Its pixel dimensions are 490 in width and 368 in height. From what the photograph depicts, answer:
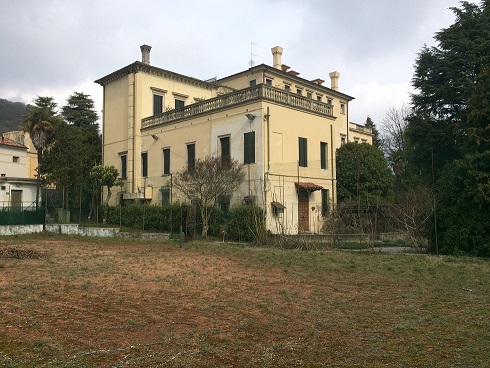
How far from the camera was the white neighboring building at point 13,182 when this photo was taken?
36188 mm

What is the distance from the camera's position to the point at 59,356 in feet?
16.1

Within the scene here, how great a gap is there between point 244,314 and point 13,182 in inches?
1393

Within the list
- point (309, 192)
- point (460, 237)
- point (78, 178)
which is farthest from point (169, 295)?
point (78, 178)

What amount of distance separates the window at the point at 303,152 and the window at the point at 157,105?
11913 mm

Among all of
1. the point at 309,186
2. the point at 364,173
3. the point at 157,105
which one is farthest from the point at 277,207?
the point at 157,105

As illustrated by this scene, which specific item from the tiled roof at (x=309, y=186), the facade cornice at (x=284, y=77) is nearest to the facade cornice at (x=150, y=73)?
the facade cornice at (x=284, y=77)

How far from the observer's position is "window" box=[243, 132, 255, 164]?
24.8 meters

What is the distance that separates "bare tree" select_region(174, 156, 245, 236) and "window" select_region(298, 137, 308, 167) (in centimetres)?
396

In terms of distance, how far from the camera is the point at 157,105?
1294 inches

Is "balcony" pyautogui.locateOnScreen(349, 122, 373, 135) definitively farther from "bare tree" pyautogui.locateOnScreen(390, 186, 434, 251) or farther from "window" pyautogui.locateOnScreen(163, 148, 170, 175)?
"bare tree" pyautogui.locateOnScreen(390, 186, 434, 251)

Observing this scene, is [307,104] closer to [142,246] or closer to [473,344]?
[142,246]

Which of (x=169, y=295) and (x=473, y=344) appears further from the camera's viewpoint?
(x=169, y=295)

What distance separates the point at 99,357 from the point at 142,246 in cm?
1506

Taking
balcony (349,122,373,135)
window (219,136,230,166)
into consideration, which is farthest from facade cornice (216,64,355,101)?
window (219,136,230,166)
